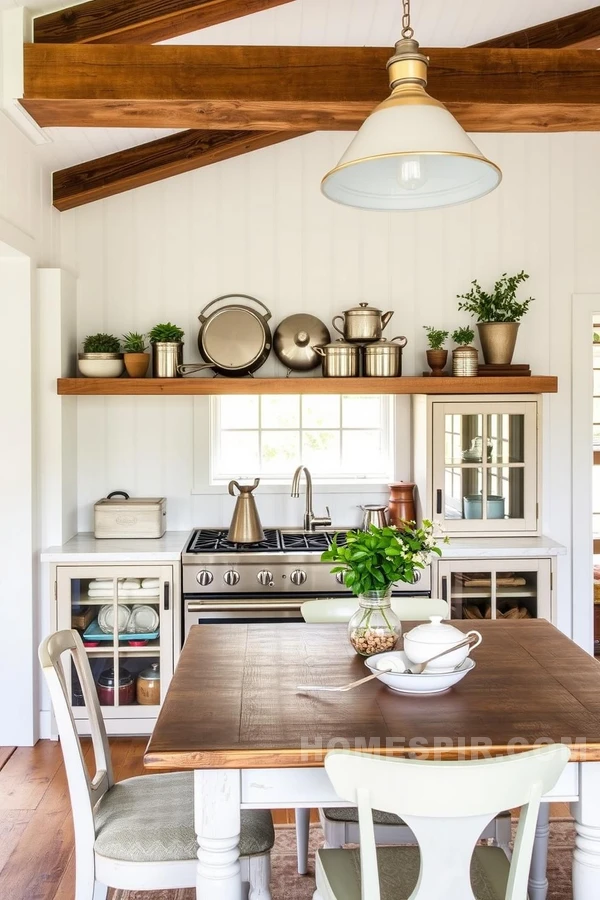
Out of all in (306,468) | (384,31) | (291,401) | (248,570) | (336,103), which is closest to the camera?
(336,103)

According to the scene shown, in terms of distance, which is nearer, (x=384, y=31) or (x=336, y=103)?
(x=336, y=103)

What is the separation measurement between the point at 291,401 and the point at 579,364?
1.61 meters

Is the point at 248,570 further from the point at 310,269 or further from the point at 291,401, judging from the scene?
the point at 310,269

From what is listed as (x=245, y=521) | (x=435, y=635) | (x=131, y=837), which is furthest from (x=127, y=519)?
(x=435, y=635)

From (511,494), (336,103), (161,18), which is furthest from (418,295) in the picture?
(161,18)

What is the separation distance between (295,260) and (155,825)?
3.23m

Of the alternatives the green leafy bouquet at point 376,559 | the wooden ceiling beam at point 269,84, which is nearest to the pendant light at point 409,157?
the green leafy bouquet at point 376,559

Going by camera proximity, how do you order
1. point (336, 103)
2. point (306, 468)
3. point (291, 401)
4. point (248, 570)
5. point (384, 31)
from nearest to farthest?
point (336, 103) < point (384, 31) < point (248, 570) < point (306, 468) < point (291, 401)

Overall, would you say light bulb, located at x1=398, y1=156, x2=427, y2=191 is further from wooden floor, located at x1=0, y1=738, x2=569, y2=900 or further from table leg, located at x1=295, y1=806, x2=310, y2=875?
wooden floor, located at x1=0, y1=738, x2=569, y2=900

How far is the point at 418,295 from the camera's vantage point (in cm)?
478

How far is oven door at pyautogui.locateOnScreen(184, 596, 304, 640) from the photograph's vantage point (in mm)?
4148

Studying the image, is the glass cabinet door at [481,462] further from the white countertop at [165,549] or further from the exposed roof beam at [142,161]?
the exposed roof beam at [142,161]

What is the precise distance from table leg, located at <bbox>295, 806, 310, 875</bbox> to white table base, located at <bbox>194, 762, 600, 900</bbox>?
0.94m

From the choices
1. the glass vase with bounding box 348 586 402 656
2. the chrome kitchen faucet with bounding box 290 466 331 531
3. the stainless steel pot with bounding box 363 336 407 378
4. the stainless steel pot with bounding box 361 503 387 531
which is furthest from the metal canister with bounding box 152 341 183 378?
the glass vase with bounding box 348 586 402 656
